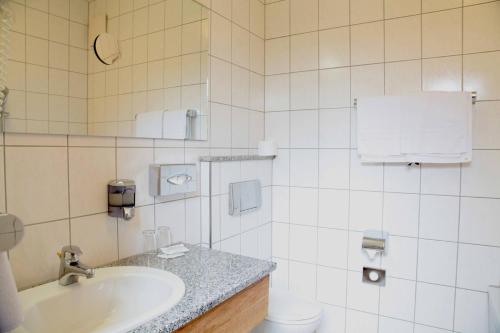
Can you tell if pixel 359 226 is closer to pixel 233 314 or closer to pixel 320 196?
pixel 320 196

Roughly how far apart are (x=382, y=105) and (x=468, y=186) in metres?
0.59

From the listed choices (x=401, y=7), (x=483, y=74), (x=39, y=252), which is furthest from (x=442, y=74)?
(x=39, y=252)

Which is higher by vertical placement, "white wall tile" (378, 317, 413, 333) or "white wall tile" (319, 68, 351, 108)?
"white wall tile" (319, 68, 351, 108)

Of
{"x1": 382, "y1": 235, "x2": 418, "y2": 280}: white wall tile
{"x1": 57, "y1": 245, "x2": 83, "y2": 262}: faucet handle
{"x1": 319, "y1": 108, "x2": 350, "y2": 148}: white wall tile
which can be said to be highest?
{"x1": 319, "y1": 108, "x2": 350, "y2": 148}: white wall tile

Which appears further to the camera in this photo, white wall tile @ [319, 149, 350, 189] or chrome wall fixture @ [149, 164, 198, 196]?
white wall tile @ [319, 149, 350, 189]

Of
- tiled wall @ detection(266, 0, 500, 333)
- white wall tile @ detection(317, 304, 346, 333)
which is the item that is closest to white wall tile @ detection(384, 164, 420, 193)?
tiled wall @ detection(266, 0, 500, 333)

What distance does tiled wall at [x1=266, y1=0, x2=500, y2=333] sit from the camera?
171cm

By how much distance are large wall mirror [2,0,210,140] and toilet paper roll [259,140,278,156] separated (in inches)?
19.9

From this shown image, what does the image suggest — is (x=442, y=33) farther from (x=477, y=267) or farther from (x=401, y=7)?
(x=477, y=267)

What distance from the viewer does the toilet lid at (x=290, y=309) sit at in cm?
169

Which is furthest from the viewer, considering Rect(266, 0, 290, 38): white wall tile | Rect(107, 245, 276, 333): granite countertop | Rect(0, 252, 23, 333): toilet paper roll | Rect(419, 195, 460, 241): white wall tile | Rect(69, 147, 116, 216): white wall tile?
Rect(266, 0, 290, 38): white wall tile

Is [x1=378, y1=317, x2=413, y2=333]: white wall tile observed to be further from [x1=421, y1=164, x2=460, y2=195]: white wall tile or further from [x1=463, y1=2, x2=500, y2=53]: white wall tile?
[x1=463, y1=2, x2=500, y2=53]: white wall tile

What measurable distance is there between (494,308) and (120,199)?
165 cm

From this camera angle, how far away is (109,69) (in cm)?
128
